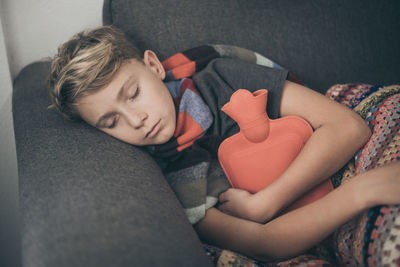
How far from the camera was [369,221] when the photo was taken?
0.52m

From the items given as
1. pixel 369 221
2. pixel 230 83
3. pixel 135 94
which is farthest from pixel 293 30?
pixel 369 221

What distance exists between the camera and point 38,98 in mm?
821

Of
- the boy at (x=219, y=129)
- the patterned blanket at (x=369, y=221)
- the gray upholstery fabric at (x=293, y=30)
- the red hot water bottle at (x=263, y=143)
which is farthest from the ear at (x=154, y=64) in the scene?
the patterned blanket at (x=369, y=221)

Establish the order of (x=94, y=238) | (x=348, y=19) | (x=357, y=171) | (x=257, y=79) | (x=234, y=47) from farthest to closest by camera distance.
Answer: (x=348, y=19) < (x=234, y=47) < (x=257, y=79) < (x=357, y=171) < (x=94, y=238)

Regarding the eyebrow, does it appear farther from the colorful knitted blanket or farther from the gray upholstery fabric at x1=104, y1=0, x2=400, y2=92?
the gray upholstery fabric at x1=104, y1=0, x2=400, y2=92

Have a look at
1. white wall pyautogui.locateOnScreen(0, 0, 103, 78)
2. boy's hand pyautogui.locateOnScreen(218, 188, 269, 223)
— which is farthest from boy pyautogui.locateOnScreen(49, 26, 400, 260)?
white wall pyautogui.locateOnScreen(0, 0, 103, 78)

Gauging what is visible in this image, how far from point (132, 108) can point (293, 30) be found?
2.10 ft

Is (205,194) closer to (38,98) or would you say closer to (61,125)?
(61,125)

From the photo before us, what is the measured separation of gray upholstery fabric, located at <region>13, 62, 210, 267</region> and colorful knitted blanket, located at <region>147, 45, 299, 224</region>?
115 mm

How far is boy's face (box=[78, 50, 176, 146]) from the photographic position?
2.35 feet

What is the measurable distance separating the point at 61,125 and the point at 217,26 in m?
0.59

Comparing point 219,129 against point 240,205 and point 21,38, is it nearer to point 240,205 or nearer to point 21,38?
point 240,205

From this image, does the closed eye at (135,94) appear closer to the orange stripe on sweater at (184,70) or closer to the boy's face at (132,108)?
the boy's face at (132,108)

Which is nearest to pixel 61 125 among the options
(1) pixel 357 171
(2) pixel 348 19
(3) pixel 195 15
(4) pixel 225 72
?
(4) pixel 225 72
